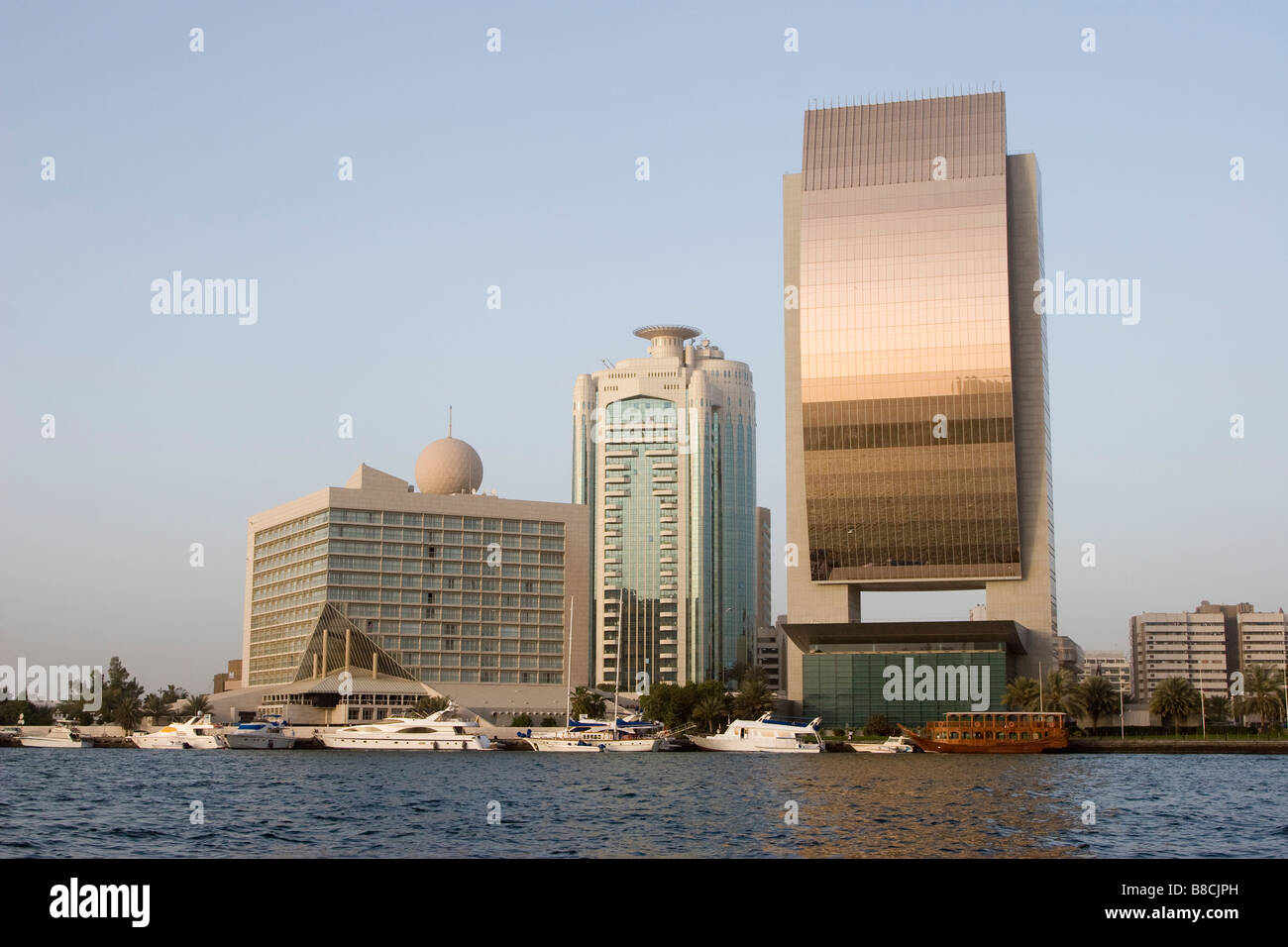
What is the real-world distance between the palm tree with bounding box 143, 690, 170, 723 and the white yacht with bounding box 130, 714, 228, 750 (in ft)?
110

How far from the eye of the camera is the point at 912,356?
16562 cm

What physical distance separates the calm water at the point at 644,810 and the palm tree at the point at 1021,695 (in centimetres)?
4654

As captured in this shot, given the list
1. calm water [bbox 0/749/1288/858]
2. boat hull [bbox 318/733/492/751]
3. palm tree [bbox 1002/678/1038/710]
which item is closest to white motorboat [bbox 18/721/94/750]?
boat hull [bbox 318/733/492/751]

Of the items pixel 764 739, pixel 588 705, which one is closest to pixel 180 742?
pixel 588 705

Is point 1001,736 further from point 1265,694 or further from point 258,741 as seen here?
point 258,741

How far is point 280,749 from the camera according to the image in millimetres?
151625

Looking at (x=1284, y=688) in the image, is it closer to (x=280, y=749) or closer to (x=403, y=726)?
(x=403, y=726)

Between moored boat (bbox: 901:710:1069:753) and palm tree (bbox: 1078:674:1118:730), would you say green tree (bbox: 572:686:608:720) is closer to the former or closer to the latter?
moored boat (bbox: 901:710:1069:753)

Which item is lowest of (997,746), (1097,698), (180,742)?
(180,742)

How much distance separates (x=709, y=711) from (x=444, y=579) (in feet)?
160

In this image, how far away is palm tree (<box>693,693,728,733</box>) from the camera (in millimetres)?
159500

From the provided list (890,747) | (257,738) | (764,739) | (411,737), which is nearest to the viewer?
(890,747)
